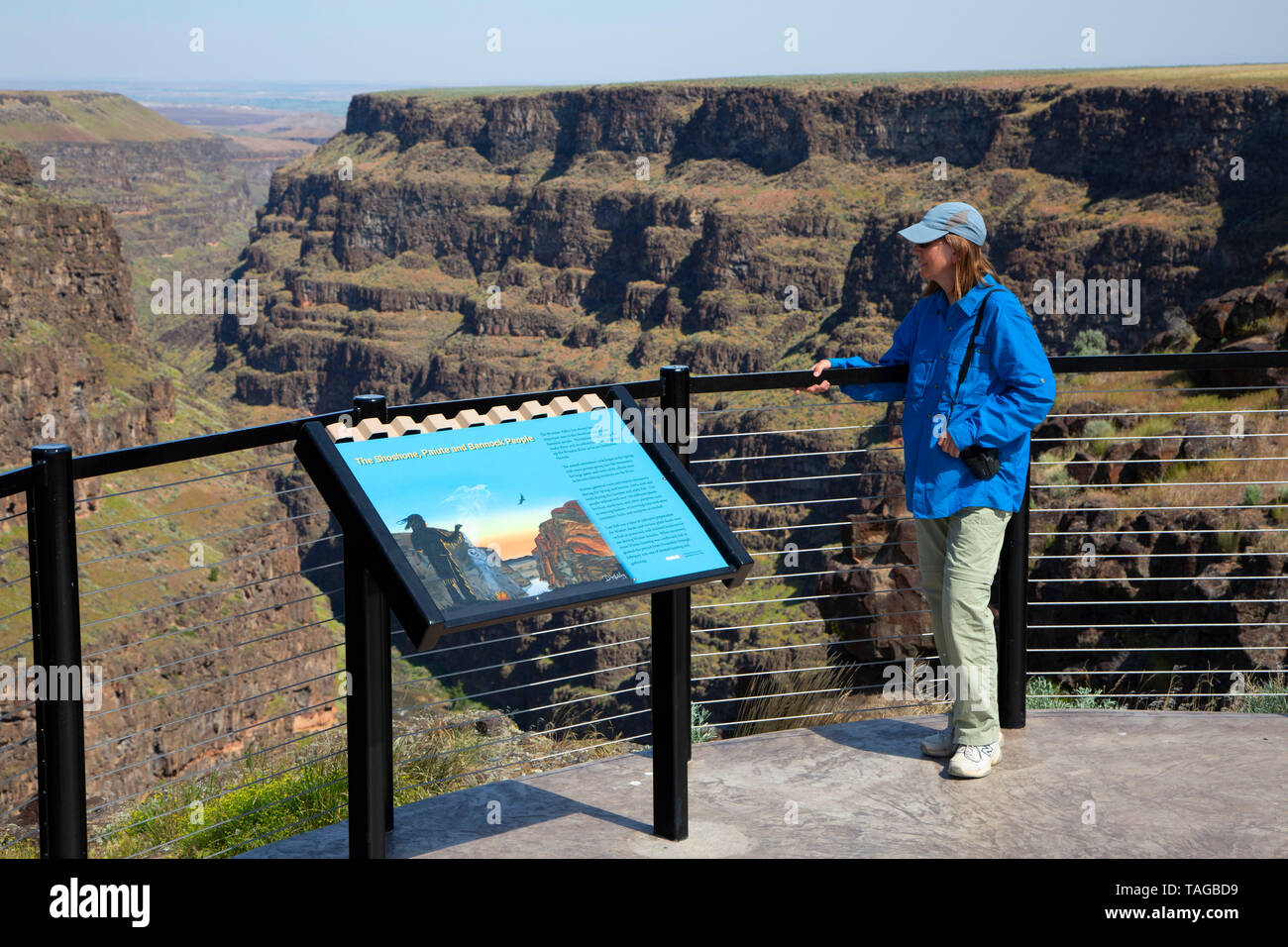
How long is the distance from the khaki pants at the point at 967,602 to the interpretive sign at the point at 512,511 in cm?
88

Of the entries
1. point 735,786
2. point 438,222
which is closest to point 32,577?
point 735,786

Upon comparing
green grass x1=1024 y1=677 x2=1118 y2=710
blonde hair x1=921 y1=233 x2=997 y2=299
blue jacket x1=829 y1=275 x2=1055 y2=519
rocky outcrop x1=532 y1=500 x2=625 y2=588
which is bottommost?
green grass x1=1024 y1=677 x2=1118 y2=710

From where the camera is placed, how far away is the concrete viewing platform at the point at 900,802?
3.87 meters

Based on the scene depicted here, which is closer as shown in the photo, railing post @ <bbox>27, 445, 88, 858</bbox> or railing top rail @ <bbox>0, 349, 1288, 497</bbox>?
railing post @ <bbox>27, 445, 88, 858</bbox>

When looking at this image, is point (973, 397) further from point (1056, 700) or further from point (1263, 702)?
point (1263, 702)

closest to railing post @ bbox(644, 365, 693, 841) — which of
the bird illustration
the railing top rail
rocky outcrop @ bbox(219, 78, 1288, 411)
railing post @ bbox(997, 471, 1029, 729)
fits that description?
the railing top rail

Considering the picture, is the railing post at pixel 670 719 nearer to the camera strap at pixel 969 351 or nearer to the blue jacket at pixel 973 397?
the blue jacket at pixel 973 397

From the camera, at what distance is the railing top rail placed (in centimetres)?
319

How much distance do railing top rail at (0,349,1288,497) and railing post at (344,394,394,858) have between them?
235 mm

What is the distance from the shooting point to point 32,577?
3.10 meters

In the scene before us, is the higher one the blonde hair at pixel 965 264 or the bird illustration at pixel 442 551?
the blonde hair at pixel 965 264

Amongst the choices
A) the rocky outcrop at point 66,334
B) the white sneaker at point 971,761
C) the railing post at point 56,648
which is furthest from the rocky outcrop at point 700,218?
the rocky outcrop at point 66,334

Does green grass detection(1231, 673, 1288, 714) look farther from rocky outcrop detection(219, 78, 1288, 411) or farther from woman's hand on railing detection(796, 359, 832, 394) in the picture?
rocky outcrop detection(219, 78, 1288, 411)
